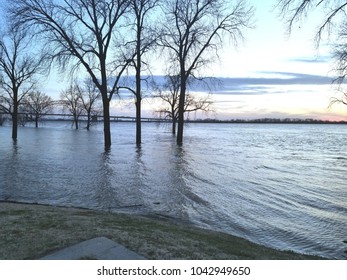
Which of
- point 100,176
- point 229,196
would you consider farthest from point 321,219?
point 100,176

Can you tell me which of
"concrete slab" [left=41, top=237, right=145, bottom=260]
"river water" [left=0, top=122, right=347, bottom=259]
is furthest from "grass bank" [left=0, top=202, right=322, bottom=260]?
"river water" [left=0, top=122, right=347, bottom=259]

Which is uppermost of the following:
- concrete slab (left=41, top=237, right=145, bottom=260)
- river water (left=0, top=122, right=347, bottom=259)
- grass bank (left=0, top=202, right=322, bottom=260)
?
concrete slab (left=41, top=237, right=145, bottom=260)

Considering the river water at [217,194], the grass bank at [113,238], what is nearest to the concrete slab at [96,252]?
the grass bank at [113,238]

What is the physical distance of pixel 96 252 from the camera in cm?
452

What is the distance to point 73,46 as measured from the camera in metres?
26.2

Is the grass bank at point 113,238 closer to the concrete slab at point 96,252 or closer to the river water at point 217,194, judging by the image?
the concrete slab at point 96,252

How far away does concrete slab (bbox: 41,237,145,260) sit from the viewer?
4.38 metres

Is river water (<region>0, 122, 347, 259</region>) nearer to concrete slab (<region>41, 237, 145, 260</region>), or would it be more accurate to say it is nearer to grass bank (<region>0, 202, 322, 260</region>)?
grass bank (<region>0, 202, 322, 260</region>)

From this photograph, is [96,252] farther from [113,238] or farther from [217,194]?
[217,194]

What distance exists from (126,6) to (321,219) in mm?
23354

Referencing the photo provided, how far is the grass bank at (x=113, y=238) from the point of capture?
15.7ft

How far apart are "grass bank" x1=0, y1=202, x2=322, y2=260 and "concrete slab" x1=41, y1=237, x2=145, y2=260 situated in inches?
7.3
